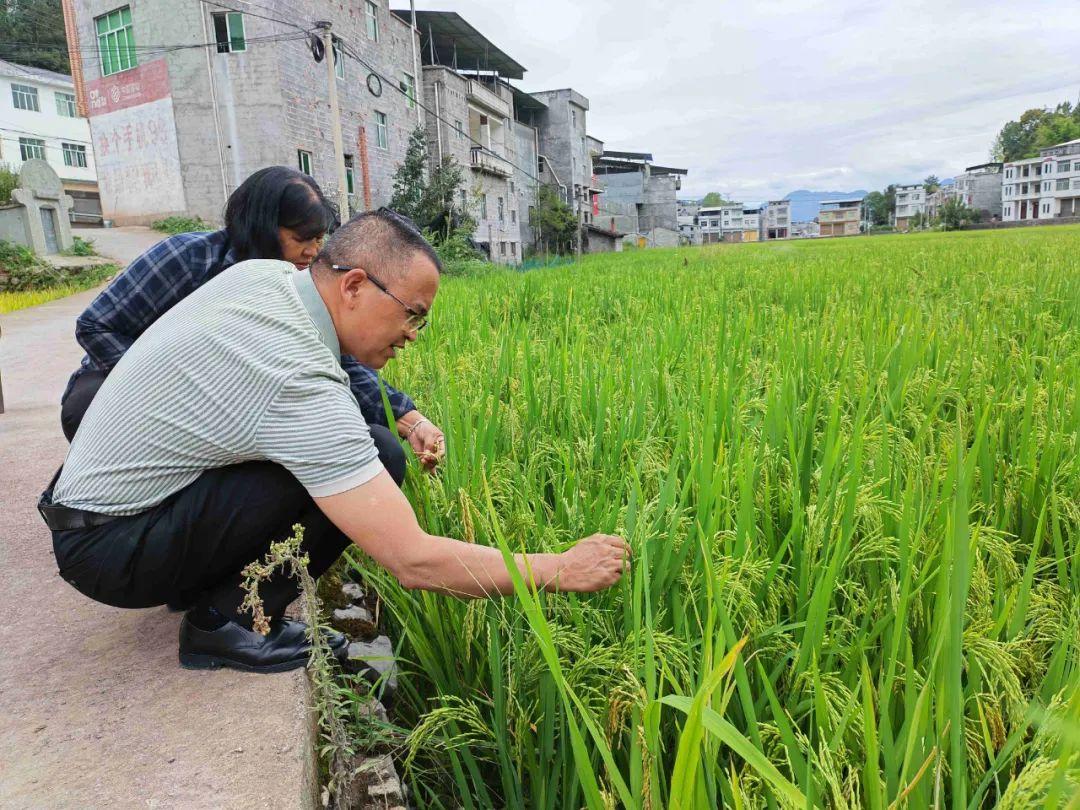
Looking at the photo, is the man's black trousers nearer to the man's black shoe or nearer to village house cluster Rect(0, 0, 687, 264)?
the man's black shoe

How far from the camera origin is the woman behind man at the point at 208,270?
7.12ft

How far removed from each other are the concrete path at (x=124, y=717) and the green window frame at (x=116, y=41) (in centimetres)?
1913

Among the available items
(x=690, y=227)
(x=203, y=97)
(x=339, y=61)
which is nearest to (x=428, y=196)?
(x=339, y=61)

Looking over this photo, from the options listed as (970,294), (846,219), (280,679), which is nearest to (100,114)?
(970,294)

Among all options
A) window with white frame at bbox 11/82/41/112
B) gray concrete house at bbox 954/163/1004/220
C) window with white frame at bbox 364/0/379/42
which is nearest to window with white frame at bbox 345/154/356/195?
window with white frame at bbox 364/0/379/42

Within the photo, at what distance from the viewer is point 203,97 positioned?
1662 centimetres

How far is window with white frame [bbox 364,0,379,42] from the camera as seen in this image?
20.2m

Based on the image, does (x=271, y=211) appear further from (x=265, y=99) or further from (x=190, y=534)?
(x=265, y=99)

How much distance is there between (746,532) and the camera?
124cm

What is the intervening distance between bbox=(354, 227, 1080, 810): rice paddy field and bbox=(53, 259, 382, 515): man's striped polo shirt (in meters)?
0.30

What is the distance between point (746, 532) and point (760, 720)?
0.93ft

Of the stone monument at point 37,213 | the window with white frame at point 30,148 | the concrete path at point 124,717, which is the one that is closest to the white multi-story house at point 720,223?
the window with white frame at point 30,148

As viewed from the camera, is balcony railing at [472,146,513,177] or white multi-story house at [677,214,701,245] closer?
balcony railing at [472,146,513,177]

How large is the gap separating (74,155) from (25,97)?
2933mm
